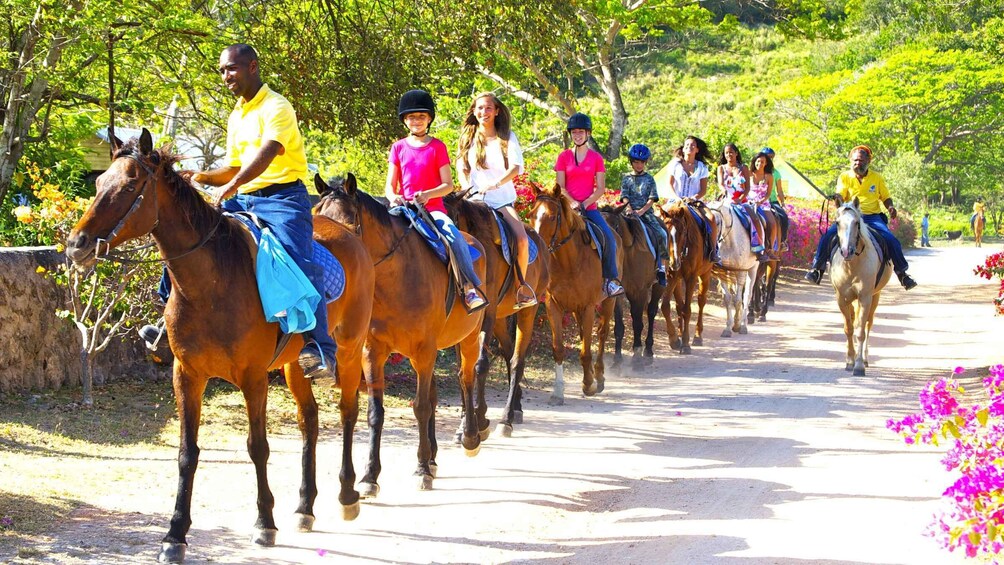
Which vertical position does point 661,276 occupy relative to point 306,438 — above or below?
above

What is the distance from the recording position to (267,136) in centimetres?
638

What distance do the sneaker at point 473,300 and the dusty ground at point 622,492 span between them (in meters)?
1.36


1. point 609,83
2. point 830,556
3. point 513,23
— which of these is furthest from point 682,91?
point 830,556

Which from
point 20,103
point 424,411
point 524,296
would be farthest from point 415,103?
point 20,103

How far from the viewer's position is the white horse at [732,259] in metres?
17.7

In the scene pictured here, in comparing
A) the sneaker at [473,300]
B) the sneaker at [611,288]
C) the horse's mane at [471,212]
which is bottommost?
the sneaker at [473,300]

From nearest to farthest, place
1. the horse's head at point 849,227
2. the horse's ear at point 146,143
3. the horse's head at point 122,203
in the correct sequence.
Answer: the horse's head at point 122,203 < the horse's ear at point 146,143 < the horse's head at point 849,227

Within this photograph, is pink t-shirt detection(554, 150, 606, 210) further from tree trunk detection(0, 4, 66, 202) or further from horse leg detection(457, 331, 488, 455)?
tree trunk detection(0, 4, 66, 202)

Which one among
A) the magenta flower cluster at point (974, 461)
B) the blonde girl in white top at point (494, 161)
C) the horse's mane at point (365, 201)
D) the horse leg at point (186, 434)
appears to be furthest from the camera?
the blonde girl in white top at point (494, 161)

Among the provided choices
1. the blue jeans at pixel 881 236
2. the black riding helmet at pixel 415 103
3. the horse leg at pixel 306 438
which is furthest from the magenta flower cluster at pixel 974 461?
the blue jeans at pixel 881 236

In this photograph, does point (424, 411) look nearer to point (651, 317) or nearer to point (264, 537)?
point (264, 537)

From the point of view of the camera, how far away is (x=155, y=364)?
431 inches

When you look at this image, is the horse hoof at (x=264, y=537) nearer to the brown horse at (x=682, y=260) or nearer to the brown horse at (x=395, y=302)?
the brown horse at (x=395, y=302)

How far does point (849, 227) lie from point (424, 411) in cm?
774
